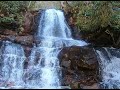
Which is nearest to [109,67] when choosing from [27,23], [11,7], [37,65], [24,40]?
[37,65]

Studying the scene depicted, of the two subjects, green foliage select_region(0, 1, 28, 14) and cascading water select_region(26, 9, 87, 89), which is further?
green foliage select_region(0, 1, 28, 14)

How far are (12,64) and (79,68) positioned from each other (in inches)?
119

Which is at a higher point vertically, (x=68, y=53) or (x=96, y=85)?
(x=68, y=53)

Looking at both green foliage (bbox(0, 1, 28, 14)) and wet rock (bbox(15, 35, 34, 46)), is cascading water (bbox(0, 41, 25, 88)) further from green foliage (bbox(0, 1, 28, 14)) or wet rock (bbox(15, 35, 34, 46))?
green foliage (bbox(0, 1, 28, 14))

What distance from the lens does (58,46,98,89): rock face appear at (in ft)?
45.5

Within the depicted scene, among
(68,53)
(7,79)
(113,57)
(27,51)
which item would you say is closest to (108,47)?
(113,57)

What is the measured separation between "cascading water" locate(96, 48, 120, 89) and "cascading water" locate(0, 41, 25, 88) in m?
3.70

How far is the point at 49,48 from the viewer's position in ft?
51.3

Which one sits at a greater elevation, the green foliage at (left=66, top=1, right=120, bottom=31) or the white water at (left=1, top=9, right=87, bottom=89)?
the green foliage at (left=66, top=1, right=120, bottom=31)

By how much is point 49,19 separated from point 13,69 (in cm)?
604

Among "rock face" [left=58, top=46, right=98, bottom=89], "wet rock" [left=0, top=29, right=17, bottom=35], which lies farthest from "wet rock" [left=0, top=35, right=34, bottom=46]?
"rock face" [left=58, top=46, right=98, bottom=89]

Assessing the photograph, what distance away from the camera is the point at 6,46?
15.1 m

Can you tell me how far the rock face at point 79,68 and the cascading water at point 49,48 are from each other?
37 cm

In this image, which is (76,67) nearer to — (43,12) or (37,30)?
(37,30)
